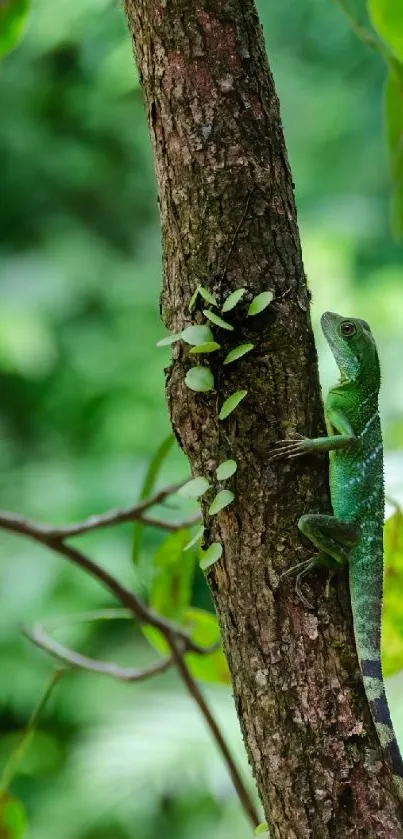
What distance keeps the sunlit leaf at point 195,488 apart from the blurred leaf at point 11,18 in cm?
95

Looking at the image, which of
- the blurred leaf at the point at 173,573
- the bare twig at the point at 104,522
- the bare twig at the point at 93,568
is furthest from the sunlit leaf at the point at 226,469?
the blurred leaf at the point at 173,573

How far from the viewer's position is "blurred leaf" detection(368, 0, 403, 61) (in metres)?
1.23

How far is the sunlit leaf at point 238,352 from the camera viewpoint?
1.36 m

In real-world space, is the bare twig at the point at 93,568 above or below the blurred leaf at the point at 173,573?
below

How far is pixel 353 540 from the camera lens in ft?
5.40

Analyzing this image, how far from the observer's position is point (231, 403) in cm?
133

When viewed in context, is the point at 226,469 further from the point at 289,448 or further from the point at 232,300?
the point at 232,300

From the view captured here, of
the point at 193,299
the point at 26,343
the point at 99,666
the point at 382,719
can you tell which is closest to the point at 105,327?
the point at 26,343

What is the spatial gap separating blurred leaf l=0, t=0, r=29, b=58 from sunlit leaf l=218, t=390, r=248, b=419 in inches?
35.4

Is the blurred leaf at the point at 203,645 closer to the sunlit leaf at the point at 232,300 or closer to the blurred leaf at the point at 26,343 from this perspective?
the sunlit leaf at the point at 232,300

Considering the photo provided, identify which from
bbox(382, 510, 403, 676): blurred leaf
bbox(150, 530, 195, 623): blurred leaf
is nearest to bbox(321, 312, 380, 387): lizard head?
bbox(382, 510, 403, 676): blurred leaf

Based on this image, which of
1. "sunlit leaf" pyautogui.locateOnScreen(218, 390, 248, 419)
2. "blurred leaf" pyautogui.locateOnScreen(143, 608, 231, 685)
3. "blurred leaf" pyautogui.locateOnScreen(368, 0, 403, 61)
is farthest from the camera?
"blurred leaf" pyautogui.locateOnScreen(143, 608, 231, 685)

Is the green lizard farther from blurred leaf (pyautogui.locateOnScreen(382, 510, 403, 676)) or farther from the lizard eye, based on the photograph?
blurred leaf (pyautogui.locateOnScreen(382, 510, 403, 676))

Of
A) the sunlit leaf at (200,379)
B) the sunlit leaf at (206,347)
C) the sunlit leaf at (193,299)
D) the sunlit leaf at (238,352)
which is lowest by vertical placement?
the sunlit leaf at (200,379)
